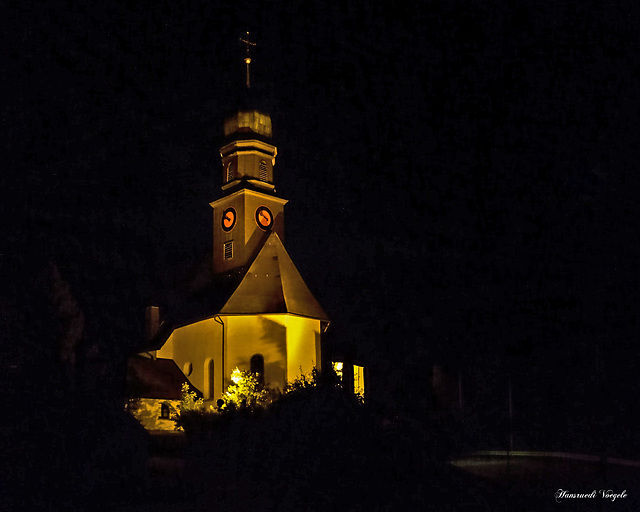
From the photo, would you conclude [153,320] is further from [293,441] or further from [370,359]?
[293,441]

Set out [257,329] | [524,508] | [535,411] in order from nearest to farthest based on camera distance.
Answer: [524,508] < [535,411] < [257,329]

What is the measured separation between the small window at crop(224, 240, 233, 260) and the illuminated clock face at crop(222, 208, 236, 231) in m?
0.72

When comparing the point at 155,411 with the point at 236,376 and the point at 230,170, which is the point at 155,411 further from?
the point at 230,170

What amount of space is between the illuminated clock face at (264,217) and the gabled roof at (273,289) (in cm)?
256

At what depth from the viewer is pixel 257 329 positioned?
3331 cm

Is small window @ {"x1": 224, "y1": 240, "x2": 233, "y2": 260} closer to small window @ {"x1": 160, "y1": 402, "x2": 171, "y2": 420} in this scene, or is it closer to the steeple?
the steeple

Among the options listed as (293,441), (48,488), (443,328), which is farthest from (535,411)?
(48,488)

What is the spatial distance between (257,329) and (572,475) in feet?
52.9

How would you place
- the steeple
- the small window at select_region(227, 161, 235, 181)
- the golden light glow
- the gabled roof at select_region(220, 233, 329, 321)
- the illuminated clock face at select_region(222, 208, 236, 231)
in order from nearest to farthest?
the golden light glow
the gabled roof at select_region(220, 233, 329, 321)
the steeple
the illuminated clock face at select_region(222, 208, 236, 231)
the small window at select_region(227, 161, 235, 181)

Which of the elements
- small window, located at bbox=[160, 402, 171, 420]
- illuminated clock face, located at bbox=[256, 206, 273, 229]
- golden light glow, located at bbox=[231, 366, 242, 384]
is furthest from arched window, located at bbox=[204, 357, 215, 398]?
illuminated clock face, located at bbox=[256, 206, 273, 229]

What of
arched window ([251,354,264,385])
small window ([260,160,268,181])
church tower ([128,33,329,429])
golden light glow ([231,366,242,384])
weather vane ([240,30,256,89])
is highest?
weather vane ([240,30,256,89])

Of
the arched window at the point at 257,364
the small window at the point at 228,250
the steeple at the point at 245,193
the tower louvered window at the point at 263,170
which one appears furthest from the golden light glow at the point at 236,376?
the tower louvered window at the point at 263,170

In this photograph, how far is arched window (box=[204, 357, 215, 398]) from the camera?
112 ft

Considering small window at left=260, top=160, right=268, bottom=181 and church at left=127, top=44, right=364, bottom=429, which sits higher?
small window at left=260, top=160, right=268, bottom=181
